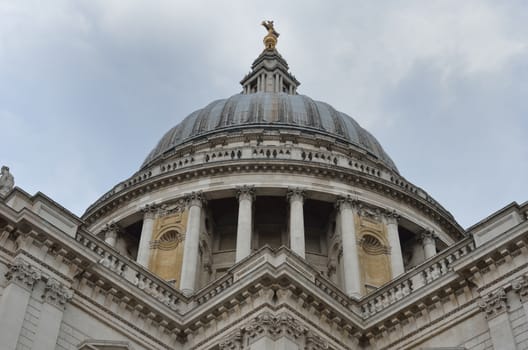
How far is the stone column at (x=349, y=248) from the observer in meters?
32.4

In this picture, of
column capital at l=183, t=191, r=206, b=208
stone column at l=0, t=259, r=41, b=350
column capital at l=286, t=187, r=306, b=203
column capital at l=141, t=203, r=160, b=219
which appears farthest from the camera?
column capital at l=141, t=203, r=160, b=219

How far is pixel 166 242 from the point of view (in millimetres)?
36500

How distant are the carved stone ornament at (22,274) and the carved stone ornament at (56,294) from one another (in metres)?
0.44

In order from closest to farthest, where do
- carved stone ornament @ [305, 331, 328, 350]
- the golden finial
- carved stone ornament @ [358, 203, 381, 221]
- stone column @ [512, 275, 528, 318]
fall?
stone column @ [512, 275, 528, 318] < carved stone ornament @ [305, 331, 328, 350] < carved stone ornament @ [358, 203, 381, 221] < the golden finial

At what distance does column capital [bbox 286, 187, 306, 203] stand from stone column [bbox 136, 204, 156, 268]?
738 centimetres

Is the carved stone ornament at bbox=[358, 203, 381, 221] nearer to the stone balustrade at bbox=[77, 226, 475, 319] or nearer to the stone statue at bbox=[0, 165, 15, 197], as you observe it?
the stone balustrade at bbox=[77, 226, 475, 319]

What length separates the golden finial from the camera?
64256 millimetres

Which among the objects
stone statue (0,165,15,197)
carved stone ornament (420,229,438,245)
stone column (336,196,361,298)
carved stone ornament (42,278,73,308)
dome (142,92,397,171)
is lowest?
carved stone ornament (42,278,73,308)

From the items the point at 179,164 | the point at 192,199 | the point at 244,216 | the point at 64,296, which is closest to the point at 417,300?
the point at 64,296

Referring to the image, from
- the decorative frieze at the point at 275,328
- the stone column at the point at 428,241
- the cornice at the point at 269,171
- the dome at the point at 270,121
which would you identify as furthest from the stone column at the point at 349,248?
the decorative frieze at the point at 275,328

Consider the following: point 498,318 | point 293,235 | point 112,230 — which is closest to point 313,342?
point 498,318

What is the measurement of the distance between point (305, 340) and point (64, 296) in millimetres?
7058

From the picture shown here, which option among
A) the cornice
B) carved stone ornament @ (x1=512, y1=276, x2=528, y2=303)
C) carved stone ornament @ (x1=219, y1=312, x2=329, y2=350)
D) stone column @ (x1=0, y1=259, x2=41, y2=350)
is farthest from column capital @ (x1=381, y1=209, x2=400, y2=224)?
stone column @ (x1=0, y1=259, x2=41, y2=350)

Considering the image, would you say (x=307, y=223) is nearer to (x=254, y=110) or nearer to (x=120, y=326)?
(x=254, y=110)
